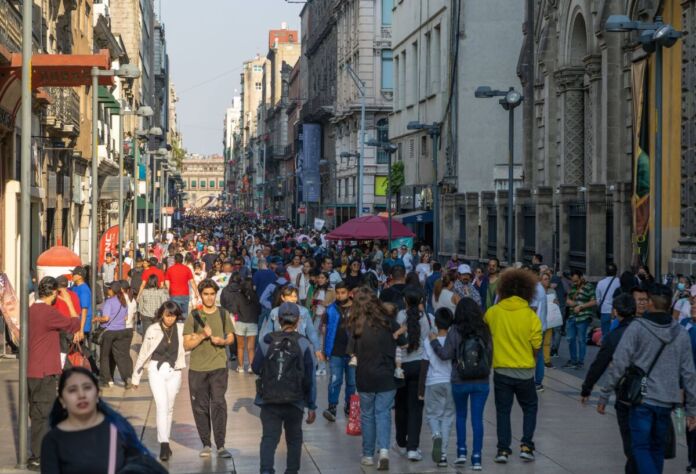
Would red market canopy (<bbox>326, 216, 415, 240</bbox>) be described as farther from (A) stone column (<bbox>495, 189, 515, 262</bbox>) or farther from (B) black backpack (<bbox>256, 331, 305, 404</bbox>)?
(B) black backpack (<bbox>256, 331, 305, 404</bbox>)

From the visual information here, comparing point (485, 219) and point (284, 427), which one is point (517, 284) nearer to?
point (284, 427)

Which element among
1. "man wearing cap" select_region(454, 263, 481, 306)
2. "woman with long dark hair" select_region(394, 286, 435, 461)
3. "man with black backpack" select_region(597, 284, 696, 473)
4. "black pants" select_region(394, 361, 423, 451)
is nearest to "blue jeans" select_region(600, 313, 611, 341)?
"man wearing cap" select_region(454, 263, 481, 306)

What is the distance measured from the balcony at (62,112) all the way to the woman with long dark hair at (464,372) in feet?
58.8

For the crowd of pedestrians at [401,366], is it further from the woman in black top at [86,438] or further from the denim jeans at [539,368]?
the denim jeans at [539,368]

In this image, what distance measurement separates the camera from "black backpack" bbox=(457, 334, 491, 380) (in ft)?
36.9

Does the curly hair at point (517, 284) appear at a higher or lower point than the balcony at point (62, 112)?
lower

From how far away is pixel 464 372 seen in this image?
37.1 ft

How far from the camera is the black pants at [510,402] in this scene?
1155 centimetres

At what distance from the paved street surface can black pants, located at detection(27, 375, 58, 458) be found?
30 cm

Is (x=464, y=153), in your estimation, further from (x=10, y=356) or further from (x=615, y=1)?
(x=10, y=356)

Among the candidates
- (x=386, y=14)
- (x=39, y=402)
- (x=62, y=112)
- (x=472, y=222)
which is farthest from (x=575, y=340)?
(x=386, y=14)

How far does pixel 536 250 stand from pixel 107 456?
28044 millimetres

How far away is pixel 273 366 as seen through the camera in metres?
10.3

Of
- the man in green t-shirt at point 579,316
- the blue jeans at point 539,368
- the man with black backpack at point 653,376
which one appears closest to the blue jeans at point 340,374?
the blue jeans at point 539,368
